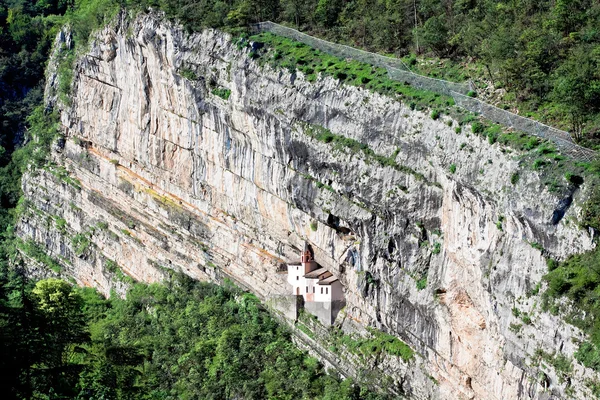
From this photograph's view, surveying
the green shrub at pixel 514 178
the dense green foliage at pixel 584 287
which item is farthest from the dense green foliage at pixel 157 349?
the dense green foliage at pixel 584 287

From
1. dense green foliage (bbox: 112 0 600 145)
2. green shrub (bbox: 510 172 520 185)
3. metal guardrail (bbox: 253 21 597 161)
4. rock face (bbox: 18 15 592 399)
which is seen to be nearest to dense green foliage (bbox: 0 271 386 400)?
rock face (bbox: 18 15 592 399)

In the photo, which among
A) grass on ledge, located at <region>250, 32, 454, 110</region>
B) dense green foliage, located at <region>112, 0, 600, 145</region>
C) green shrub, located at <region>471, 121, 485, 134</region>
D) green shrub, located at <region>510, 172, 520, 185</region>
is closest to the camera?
green shrub, located at <region>510, 172, 520, 185</region>

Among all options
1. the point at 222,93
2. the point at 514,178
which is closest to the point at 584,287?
the point at 514,178

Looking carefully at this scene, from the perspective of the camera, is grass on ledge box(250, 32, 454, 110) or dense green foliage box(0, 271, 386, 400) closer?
dense green foliage box(0, 271, 386, 400)

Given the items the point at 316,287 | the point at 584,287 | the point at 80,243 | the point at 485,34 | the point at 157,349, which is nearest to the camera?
the point at 584,287

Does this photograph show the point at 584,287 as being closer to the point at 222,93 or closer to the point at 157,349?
the point at 222,93

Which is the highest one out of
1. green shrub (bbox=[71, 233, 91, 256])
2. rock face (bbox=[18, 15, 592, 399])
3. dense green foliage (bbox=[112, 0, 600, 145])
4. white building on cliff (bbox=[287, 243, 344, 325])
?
dense green foliage (bbox=[112, 0, 600, 145])

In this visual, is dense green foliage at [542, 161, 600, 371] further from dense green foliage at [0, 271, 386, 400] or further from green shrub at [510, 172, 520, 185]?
dense green foliage at [0, 271, 386, 400]

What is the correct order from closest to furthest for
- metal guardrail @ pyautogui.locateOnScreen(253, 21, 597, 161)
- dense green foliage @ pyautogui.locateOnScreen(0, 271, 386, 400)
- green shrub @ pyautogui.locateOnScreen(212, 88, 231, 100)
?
metal guardrail @ pyautogui.locateOnScreen(253, 21, 597, 161) → dense green foliage @ pyautogui.locateOnScreen(0, 271, 386, 400) → green shrub @ pyautogui.locateOnScreen(212, 88, 231, 100)
